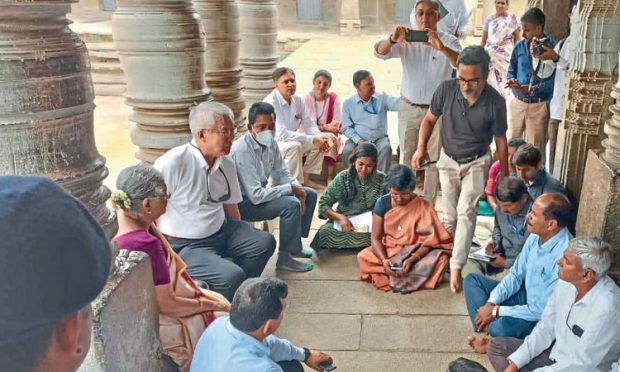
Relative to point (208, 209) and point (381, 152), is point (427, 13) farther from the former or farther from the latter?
point (208, 209)

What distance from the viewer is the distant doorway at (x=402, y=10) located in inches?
790

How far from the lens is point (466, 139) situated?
4113 millimetres

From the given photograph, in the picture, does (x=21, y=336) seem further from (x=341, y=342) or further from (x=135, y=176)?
(x=341, y=342)

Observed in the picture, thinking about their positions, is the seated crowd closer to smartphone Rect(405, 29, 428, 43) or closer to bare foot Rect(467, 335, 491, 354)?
bare foot Rect(467, 335, 491, 354)

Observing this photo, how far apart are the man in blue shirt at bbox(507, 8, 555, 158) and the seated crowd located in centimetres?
2

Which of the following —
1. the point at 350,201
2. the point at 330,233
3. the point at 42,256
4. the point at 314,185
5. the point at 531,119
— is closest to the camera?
the point at 42,256

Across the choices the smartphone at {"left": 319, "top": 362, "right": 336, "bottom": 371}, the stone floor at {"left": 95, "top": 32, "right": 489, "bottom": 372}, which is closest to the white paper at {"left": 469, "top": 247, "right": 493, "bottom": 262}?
the stone floor at {"left": 95, "top": 32, "right": 489, "bottom": 372}

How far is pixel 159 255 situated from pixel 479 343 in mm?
1940

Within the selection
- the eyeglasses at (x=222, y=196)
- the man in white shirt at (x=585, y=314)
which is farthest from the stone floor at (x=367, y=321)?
the eyeglasses at (x=222, y=196)

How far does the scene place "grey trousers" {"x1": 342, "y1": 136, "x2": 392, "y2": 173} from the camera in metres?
5.92

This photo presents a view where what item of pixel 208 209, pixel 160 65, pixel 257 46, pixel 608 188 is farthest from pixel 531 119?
pixel 160 65

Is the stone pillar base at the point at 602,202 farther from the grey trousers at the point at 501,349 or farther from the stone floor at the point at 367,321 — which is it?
the stone floor at the point at 367,321

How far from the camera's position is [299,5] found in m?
21.1

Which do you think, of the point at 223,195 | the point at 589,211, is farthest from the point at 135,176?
the point at 589,211
